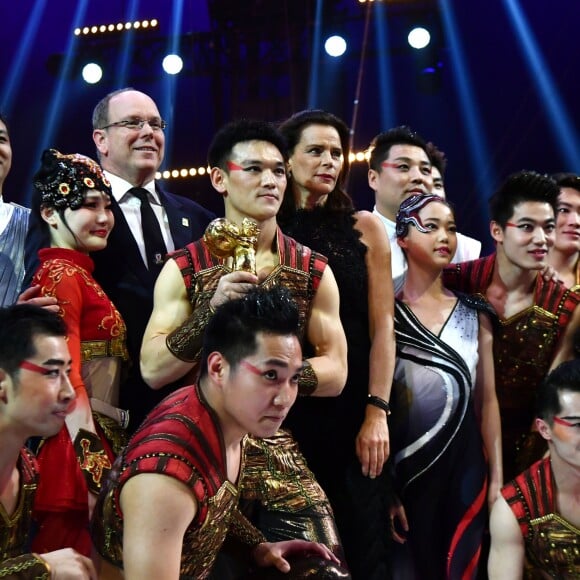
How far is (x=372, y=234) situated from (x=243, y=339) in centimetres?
107

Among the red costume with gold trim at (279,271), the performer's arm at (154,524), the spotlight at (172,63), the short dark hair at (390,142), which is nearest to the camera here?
the performer's arm at (154,524)

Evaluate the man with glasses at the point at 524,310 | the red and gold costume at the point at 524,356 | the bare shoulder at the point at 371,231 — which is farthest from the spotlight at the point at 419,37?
the bare shoulder at the point at 371,231

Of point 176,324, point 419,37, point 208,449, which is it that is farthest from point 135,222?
point 419,37

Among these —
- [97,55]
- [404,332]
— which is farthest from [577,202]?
[97,55]

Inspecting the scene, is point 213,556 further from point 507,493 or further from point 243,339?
point 507,493

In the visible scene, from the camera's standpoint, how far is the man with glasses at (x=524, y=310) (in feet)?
10.8

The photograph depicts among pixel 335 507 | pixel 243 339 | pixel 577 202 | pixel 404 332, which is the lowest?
pixel 335 507

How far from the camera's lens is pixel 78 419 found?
2.55 metres

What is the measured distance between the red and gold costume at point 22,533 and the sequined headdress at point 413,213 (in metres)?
1.64

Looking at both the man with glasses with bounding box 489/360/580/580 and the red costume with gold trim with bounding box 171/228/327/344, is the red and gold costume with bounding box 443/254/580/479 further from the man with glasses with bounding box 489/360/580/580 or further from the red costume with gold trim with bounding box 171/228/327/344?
the red costume with gold trim with bounding box 171/228/327/344

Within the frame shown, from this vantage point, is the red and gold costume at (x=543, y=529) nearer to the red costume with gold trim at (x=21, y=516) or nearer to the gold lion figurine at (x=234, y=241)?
the gold lion figurine at (x=234, y=241)

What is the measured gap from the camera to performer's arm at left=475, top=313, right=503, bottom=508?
125 inches

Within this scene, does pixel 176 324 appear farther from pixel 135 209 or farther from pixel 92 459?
pixel 135 209

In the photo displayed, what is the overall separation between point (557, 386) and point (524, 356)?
0.48m
